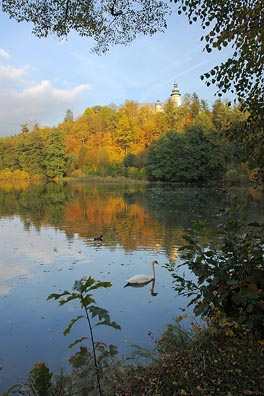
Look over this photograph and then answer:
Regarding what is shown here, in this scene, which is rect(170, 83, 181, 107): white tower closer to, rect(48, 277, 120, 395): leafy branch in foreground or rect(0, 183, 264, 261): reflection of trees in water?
rect(0, 183, 264, 261): reflection of trees in water

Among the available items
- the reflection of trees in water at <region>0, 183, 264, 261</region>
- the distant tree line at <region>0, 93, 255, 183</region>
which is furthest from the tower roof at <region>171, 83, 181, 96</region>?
the reflection of trees in water at <region>0, 183, 264, 261</region>

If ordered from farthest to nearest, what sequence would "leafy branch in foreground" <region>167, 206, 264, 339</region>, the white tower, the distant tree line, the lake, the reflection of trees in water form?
the white tower → the distant tree line → the reflection of trees in water → the lake → "leafy branch in foreground" <region>167, 206, 264, 339</region>

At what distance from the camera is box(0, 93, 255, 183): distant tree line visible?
38.2 m

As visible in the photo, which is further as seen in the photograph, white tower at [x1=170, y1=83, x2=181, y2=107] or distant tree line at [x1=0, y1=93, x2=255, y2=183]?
white tower at [x1=170, y1=83, x2=181, y2=107]

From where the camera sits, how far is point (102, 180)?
1956 inches

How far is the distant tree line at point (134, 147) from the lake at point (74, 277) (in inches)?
867

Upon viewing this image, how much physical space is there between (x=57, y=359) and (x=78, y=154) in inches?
2110

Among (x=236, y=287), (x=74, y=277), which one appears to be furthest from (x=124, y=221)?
(x=236, y=287)

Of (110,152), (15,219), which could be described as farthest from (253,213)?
(110,152)

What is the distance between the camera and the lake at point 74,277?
4.76m

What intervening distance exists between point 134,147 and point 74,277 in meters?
45.5

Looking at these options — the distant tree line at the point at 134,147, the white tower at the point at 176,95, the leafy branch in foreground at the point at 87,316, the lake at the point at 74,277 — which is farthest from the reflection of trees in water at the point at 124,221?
the white tower at the point at 176,95

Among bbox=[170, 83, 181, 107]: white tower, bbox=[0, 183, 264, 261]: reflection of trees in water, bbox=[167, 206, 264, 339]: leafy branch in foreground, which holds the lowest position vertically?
bbox=[0, 183, 264, 261]: reflection of trees in water

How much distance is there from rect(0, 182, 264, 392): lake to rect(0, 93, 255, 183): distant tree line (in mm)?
22009
